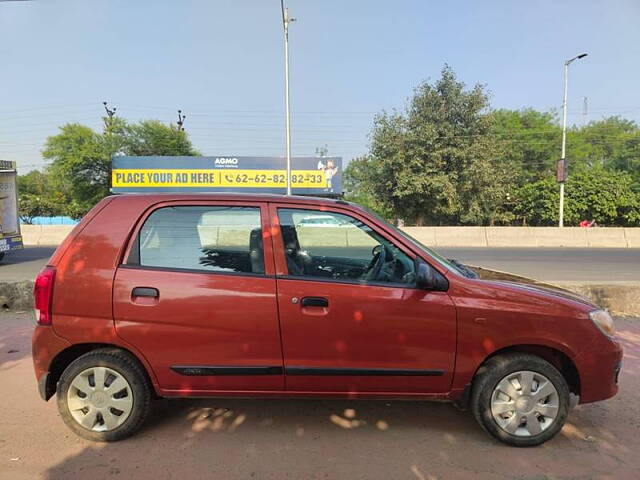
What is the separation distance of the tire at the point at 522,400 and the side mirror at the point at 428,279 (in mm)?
661

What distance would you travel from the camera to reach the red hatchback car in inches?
116

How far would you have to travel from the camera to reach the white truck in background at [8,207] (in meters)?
13.9

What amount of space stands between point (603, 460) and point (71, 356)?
363 centimetres

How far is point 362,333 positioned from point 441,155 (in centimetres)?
2252

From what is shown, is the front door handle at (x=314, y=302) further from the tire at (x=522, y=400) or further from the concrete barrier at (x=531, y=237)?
the concrete barrier at (x=531, y=237)

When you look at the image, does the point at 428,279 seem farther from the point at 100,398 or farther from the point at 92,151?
the point at 92,151

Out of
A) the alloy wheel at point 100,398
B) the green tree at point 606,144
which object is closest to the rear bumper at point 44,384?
the alloy wheel at point 100,398

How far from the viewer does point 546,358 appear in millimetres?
3111

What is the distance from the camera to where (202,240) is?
318cm

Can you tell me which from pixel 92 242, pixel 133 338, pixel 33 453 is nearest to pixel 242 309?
pixel 133 338

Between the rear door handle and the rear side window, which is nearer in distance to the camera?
the rear door handle

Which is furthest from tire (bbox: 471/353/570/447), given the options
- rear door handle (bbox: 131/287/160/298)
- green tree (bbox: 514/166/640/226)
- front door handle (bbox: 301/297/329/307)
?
green tree (bbox: 514/166/640/226)

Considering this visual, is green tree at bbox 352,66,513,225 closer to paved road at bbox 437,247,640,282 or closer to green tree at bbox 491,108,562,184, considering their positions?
paved road at bbox 437,247,640,282

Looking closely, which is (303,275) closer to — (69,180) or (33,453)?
(33,453)
